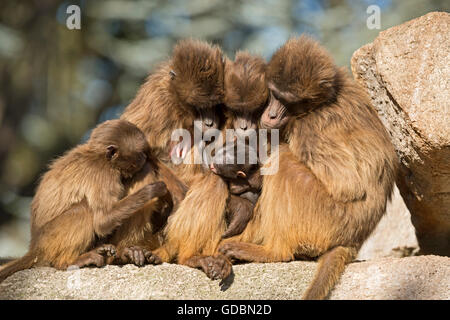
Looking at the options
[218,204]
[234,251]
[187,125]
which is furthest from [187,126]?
[234,251]

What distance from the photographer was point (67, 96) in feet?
36.0

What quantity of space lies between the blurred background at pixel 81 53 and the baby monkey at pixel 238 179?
212 inches

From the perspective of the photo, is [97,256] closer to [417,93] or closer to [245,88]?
[245,88]

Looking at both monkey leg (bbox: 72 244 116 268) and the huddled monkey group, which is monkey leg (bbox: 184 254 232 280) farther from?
monkey leg (bbox: 72 244 116 268)

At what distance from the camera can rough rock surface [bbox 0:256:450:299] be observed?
15.6ft

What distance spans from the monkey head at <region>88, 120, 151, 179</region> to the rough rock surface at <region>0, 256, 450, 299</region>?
2.84 ft

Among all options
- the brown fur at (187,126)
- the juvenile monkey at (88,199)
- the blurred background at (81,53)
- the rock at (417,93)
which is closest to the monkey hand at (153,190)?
the juvenile monkey at (88,199)

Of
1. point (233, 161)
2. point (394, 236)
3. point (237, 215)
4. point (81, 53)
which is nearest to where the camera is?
point (233, 161)

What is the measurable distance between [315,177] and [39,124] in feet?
23.0

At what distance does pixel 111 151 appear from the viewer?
5.16m

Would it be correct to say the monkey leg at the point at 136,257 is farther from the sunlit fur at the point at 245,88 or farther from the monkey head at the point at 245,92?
the sunlit fur at the point at 245,88

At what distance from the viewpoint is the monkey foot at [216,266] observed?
191 inches

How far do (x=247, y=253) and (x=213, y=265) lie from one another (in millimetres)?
367

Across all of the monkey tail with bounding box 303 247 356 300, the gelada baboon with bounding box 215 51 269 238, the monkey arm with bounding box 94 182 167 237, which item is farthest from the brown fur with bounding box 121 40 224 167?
the monkey tail with bounding box 303 247 356 300
